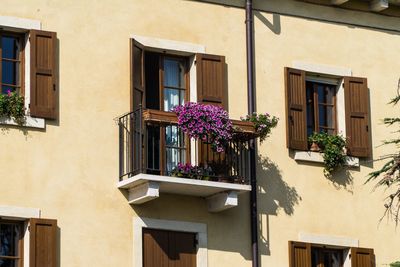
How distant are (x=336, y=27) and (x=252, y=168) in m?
3.39

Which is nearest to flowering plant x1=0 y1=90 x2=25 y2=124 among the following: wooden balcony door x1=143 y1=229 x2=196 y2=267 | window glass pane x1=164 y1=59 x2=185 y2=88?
wooden balcony door x1=143 y1=229 x2=196 y2=267

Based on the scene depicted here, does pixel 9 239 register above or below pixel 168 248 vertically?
above

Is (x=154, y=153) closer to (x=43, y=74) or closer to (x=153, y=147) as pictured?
(x=153, y=147)

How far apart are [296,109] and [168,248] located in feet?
11.6

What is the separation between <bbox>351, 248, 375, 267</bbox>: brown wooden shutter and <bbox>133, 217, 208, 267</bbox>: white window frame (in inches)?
108

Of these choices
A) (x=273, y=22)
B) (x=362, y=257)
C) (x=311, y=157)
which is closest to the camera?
(x=362, y=257)

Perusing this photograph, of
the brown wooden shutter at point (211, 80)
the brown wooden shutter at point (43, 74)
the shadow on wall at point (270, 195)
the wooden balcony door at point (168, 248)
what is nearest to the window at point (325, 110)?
the shadow on wall at point (270, 195)

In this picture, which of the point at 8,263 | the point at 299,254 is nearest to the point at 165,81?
the point at 299,254

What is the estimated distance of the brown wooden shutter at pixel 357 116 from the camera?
26.3 meters

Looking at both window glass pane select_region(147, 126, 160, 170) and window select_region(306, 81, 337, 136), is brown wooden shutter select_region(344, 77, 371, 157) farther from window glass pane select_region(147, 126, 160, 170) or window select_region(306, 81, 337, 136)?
window glass pane select_region(147, 126, 160, 170)

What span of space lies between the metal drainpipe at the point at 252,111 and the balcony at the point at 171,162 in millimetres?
471

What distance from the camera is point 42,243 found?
906 inches

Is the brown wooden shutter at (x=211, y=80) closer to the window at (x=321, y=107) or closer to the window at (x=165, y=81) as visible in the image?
the window at (x=165, y=81)

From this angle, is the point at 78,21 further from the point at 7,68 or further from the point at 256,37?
the point at 256,37
